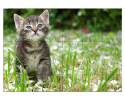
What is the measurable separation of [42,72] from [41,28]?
68cm

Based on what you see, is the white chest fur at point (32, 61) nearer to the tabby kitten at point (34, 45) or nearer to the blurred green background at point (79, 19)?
the tabby kitten at point (34, 45)

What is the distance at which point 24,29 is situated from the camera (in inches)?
94.6

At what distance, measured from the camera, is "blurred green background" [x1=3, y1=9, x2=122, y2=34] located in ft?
20.1

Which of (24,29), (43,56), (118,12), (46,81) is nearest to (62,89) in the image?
(46,81)

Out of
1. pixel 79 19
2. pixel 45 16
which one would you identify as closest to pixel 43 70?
pixel 45 16

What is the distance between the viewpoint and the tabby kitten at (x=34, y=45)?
2385 mm

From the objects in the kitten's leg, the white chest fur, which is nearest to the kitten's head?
the white chest fur

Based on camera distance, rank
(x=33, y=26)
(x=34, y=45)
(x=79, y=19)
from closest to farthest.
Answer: (x=33, y=26) → (x=34, y=45) → (x=79, y=19)

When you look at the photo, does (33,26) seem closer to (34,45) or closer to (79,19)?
(34,45)

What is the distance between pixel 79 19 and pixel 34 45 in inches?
168

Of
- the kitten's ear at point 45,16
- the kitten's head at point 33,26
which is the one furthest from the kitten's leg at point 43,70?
the kitten's ear at point 45,16

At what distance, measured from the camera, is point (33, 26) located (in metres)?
2.35

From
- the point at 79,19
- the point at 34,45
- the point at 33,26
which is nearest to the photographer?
the point at 33,26

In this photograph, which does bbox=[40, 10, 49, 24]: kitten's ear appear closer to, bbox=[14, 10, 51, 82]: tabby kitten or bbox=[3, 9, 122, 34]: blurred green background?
bbox=[14, 10, 51, 82]: tabby kitten
